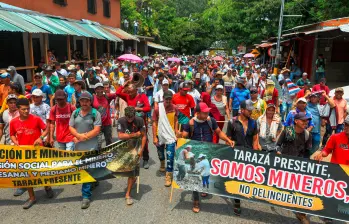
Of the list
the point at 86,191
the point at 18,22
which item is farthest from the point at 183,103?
the point at 18,22

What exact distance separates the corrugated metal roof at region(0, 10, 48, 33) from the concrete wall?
2.55 metres

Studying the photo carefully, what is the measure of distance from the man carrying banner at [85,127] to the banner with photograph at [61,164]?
17 cm

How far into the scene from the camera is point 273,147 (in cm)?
509

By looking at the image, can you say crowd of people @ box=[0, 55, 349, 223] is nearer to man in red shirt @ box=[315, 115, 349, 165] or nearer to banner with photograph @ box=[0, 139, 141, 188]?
man in red shirt @ box=[315, 115, 349, 165]

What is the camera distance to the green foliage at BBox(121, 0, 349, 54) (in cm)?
2407

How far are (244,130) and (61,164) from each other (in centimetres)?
294

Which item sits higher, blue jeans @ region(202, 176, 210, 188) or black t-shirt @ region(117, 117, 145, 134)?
black t-shirt @ region(117, 117, 145, 134)

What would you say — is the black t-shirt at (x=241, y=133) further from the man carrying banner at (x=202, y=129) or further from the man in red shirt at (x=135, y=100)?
the man in red shirt at (x=135, y=100)

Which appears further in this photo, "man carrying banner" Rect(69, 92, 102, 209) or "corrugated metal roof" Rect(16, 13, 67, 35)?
"corrugated metal roof" Rect(16, 13, 67, 35)

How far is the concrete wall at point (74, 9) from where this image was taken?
15.2 m

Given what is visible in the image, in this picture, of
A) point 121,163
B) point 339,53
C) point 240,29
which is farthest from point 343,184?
point 240,29

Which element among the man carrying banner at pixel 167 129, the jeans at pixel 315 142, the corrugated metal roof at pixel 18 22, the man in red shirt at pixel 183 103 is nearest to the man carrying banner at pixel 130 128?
the man carrying banner at pixel 167 129

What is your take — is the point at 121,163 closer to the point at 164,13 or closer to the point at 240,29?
the point at 240,29

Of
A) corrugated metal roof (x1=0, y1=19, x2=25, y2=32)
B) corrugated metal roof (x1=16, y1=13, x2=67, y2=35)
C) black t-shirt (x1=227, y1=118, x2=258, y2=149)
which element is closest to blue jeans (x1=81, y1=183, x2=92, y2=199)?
black t-shirt (x1=227, y1=118, x2=258, y2=149)
